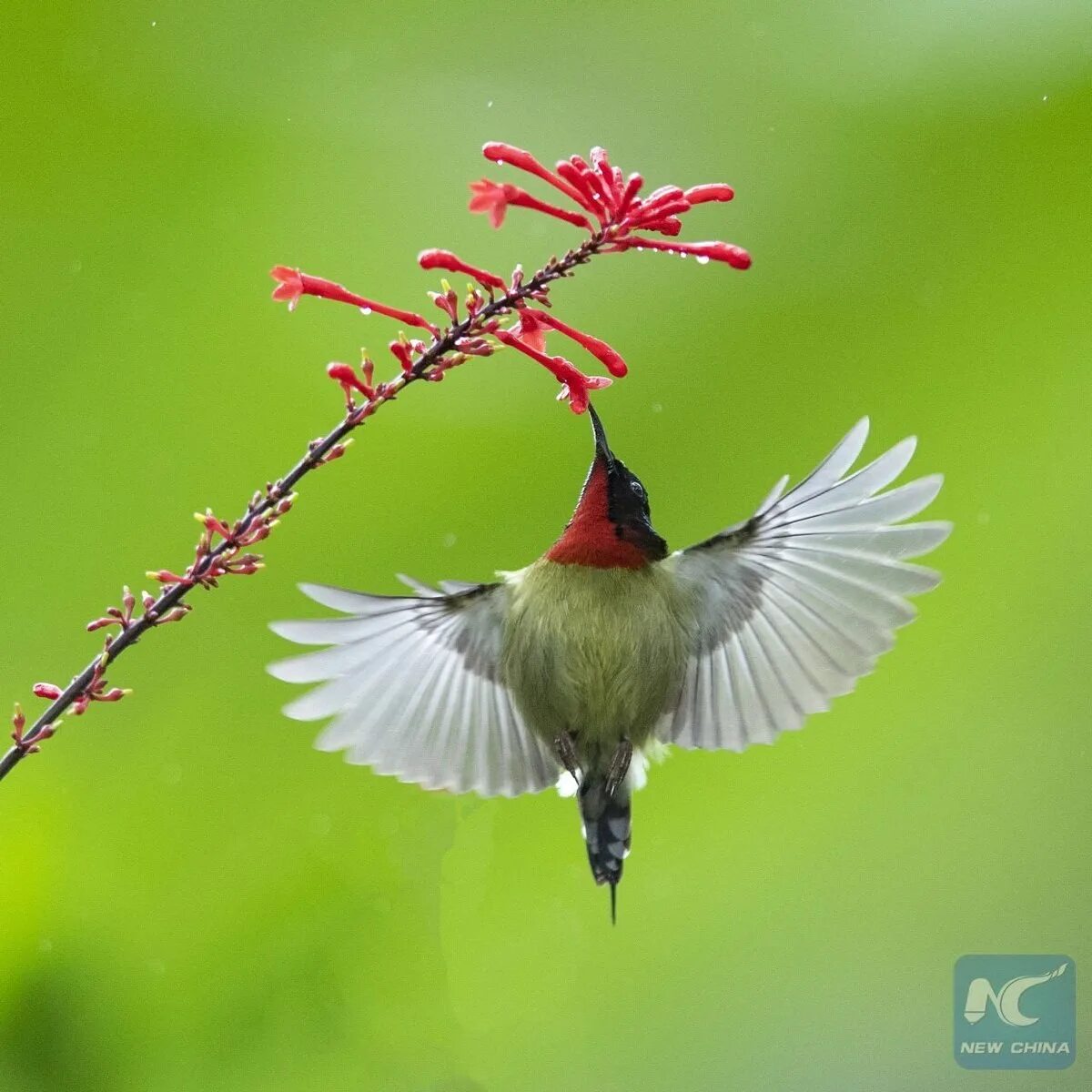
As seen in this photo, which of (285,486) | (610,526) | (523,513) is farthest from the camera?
(523,513)

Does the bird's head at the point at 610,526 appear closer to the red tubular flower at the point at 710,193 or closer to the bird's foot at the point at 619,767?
the bird's foot at the point at 619,767

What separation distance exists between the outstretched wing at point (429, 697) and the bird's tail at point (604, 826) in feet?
0.33

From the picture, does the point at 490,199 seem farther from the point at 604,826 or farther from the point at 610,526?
the point at 604,826

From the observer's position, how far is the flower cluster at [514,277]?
1378 mm

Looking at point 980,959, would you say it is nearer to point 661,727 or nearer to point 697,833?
point 697,833

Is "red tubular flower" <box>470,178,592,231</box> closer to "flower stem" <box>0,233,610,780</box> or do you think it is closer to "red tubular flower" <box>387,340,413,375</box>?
"flower stem" <box>0,233,610,780</box>

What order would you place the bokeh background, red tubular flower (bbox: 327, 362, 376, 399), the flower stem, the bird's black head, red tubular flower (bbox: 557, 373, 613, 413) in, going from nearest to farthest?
the flower stem
red tubular flower (bbox: 327, 362, 376, 399)
red tubular flower (bbox: 557, 373, 613, 413)
the bird's black head
the bokeh background

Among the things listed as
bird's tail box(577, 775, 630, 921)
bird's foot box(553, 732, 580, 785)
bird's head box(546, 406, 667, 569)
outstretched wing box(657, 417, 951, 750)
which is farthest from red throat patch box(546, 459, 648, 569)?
bird's tail box(577, 775, 630, 921)

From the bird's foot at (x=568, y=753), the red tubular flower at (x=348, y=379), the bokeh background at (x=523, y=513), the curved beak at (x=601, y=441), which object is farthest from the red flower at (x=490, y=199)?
the bokeh background at (x=523, y=513)

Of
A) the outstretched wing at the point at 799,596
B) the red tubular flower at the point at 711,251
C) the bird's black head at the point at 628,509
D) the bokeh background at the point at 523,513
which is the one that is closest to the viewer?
the red tubular flower at the point at 711,251

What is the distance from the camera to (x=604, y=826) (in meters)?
2.53

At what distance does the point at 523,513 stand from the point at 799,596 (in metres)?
1.57

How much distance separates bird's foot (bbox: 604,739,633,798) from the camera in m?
2.52

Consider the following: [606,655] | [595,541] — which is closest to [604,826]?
[606,655]
